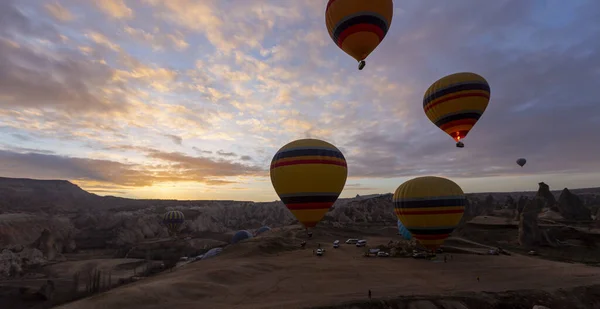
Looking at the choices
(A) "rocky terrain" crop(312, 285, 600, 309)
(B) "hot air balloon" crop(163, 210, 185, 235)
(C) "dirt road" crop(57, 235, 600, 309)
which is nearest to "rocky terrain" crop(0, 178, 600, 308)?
(B) "hot air balloon" crop(163, 210, 185, 235)

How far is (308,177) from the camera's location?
981 inches

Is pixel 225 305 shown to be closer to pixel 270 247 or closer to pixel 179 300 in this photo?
pixel 179 300

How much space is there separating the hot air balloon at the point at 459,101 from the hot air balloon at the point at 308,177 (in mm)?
13640

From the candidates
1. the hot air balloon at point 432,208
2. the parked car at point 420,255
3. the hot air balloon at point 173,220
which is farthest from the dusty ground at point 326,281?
the hot air balloon at point 173,220

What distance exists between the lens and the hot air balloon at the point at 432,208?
26906 mm

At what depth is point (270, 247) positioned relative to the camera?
4922 centimetres

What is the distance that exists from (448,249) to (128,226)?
9211cm

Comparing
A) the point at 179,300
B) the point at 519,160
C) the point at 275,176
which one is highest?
the point at 519,160

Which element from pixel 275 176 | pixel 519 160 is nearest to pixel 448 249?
pixel 275 176

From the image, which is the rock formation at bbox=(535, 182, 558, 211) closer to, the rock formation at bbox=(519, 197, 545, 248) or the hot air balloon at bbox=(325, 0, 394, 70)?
the rock formation at bbox=(519, 197, 545, 248)

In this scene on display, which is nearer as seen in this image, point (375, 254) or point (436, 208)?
point (436, 208)

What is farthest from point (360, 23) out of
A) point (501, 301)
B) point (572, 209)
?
point (572, 209)

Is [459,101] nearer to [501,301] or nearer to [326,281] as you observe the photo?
[501,301]

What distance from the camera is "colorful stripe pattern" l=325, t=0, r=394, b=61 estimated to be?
25484 millimetres
